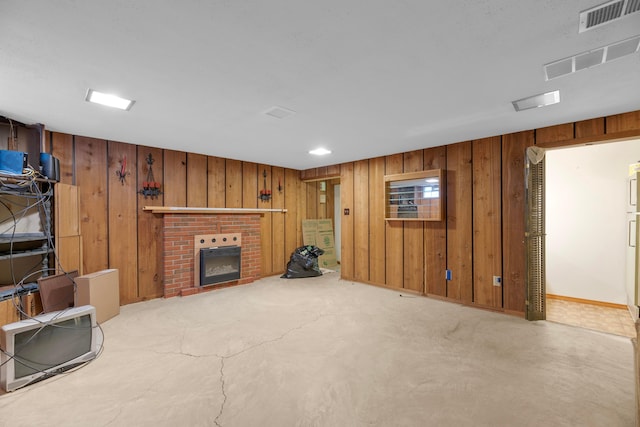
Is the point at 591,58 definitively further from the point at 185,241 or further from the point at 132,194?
the point at 132,194

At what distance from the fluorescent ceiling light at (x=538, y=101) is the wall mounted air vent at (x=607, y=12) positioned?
0.96 m

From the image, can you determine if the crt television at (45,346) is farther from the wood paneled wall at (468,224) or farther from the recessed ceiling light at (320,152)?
the wood paneled wall at (468,224)

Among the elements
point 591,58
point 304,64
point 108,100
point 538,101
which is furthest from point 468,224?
point 108,100

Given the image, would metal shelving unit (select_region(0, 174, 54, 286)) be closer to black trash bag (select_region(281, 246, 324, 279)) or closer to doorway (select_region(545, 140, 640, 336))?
black trash bag (select_region(281, 246, 324, 279))

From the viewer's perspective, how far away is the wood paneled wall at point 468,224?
343cm

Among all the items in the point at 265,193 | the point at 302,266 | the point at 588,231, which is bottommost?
the point at 302,266

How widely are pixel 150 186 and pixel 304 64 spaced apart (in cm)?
336

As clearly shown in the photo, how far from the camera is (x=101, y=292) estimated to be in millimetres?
3260

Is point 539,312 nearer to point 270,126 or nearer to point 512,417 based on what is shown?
point 512,417

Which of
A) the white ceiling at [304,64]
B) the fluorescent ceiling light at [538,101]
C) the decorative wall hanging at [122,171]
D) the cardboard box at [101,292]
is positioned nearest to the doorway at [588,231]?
the white ceiling at [304,64]

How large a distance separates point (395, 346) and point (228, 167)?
3.95 m

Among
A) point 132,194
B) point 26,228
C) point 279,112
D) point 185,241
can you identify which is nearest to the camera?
point 279,112

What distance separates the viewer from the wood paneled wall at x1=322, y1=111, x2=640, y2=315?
135 inches

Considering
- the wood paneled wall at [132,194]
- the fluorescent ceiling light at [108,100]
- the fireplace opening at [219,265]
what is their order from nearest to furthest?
the fluorescent ceiling light at [108,100], the wood paneled wall at [132,194], the fireplace opening at [219,265]
